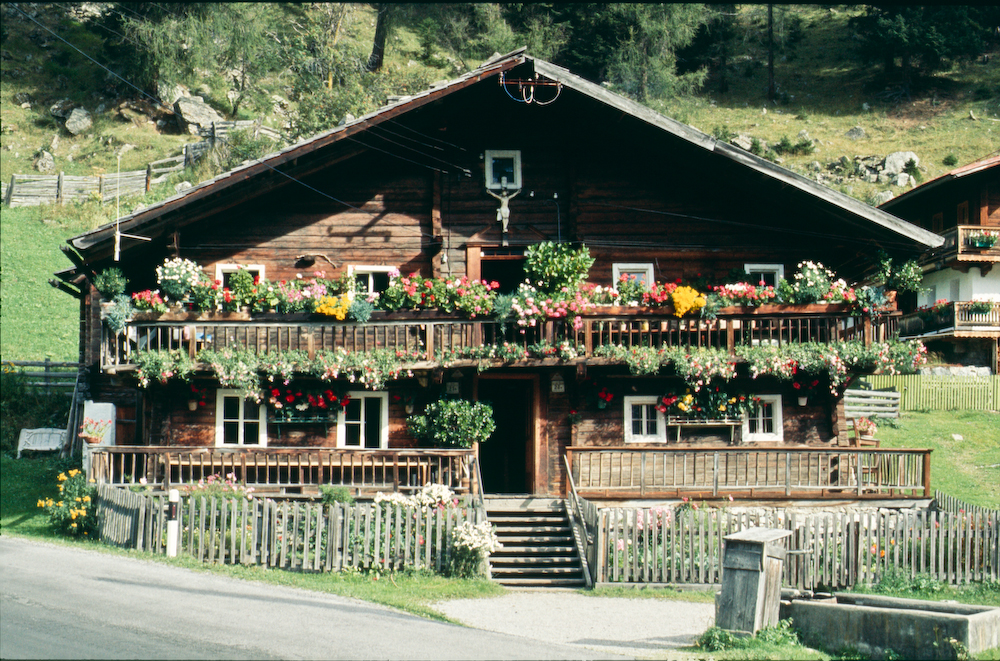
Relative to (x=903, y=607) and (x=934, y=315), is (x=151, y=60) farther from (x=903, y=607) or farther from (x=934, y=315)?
(x=903, y=607)

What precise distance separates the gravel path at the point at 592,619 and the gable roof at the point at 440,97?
964 centimetres

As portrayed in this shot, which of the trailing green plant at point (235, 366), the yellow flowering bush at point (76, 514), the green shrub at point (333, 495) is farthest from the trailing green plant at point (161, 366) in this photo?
the green shrub at point (333, 495)

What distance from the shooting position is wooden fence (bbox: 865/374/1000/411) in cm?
3216

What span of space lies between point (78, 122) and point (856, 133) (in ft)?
165

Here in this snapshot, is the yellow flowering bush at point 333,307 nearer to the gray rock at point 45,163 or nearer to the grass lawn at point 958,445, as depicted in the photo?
the grass lawn at point 958,445

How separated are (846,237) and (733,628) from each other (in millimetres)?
12990

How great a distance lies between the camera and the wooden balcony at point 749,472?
64.4ft

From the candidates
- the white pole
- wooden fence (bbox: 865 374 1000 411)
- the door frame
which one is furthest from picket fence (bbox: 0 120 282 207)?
wooden fence (bbox: 865 374 1000 411)

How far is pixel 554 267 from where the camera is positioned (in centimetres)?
2023

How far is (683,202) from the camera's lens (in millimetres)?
22422

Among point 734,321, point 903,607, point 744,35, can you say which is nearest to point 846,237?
point 734,321

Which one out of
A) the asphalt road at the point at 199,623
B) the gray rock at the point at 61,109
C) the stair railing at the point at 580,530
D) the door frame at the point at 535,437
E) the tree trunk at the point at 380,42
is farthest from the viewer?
the tree trunk at the point at 380,42

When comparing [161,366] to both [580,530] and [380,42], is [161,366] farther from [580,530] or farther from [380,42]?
[380,42]

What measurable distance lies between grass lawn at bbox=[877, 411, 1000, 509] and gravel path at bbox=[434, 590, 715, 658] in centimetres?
1123
